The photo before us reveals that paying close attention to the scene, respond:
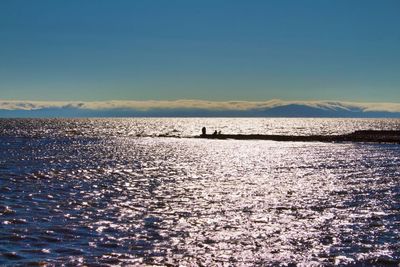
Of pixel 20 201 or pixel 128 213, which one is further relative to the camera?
pixel 20 201

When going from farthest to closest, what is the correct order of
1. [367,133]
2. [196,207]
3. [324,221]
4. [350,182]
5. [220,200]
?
[367,133] → [350,182] → [220,200] → [196,207] → [324,221]

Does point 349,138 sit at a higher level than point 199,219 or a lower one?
higher

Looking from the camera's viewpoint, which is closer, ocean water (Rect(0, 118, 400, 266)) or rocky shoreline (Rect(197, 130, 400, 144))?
ocean water (Rect(0, 118, 400, 266))

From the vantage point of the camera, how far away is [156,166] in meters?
52.8

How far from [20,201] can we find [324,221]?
16188 mm

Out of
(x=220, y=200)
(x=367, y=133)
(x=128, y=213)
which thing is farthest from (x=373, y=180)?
(x=367, y=133)

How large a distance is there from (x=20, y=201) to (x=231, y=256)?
49.4 feet

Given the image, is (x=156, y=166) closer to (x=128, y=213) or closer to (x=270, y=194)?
(x=270, y=194)

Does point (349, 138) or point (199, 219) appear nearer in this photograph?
point (199, 219)

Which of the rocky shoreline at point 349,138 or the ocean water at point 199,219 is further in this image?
the rocky shoreline at point 349,138

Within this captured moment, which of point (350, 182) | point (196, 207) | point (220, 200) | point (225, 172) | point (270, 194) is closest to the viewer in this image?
point (196, 207)

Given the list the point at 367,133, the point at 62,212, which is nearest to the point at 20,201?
the point at 62,212

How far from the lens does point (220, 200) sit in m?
29.0

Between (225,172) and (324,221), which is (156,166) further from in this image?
(324,221)
